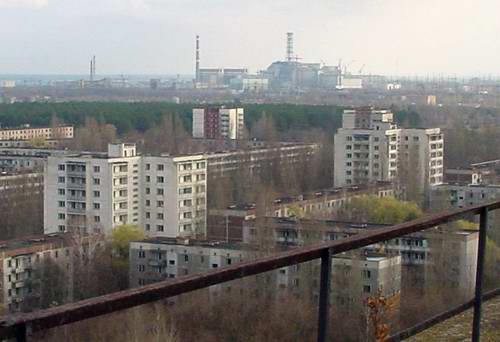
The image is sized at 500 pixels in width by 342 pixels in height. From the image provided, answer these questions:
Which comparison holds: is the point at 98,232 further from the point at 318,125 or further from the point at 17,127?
the point at 17,127

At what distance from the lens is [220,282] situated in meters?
1.03

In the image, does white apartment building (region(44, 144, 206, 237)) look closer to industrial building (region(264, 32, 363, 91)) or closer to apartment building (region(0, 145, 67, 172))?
apartment building (region(0, 145, 67, 172))

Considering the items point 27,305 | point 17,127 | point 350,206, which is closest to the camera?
point 27,305

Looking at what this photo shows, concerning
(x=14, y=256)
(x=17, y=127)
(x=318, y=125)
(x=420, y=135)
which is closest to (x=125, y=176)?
(x=14, y=256)

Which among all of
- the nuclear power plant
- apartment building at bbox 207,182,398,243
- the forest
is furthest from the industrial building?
apartment building at bbox 207,182,398,243

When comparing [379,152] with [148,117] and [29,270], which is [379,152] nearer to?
[29,270]

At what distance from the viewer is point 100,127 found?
2106 cm

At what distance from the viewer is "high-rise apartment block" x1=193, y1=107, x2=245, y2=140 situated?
85.1ft

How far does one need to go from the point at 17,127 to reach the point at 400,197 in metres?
15.6

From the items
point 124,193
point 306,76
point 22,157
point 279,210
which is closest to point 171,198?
point 124,193

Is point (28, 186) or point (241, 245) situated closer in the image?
point (241, 245)

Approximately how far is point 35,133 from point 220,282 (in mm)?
25053

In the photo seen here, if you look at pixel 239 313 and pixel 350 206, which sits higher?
pixel 239 313

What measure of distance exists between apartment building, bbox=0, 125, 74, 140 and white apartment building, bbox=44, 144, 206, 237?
1212 centimetres
